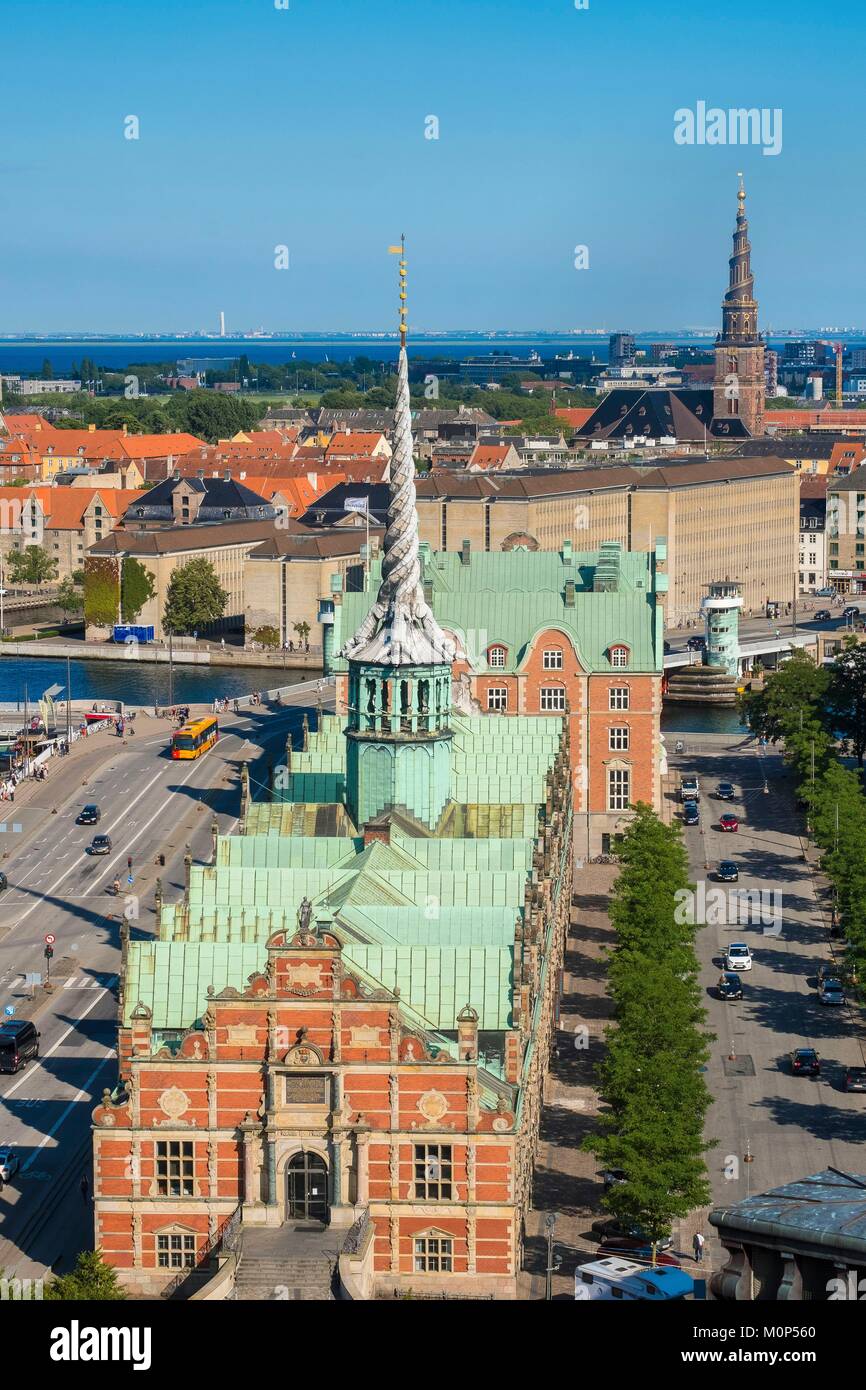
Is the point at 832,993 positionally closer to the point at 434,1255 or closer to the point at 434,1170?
the point at 434,1255

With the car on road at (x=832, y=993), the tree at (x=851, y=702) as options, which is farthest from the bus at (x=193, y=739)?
the car on road at (x=832, y=993)

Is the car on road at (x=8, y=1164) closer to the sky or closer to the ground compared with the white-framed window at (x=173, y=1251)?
closer to the ground

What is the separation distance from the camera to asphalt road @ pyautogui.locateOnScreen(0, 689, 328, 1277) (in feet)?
159

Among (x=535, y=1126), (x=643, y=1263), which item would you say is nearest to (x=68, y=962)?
(x=535, y=1126)

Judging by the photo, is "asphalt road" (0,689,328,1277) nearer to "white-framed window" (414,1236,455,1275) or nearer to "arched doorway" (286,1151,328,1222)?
"arched doorway" (286,1151,328,1222)

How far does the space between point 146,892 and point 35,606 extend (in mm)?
113103

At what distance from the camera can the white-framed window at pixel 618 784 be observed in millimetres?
90625

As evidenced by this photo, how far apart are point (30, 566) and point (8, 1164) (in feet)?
494

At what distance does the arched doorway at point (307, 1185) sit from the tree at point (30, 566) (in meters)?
159

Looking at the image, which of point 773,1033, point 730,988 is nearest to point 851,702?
point 730,988

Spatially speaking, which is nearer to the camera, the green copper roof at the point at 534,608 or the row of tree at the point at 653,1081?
the row of tree at the point at 653,1081

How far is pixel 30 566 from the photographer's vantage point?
198 meters

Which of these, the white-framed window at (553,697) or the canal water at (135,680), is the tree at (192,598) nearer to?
the canal water at (135,680)
